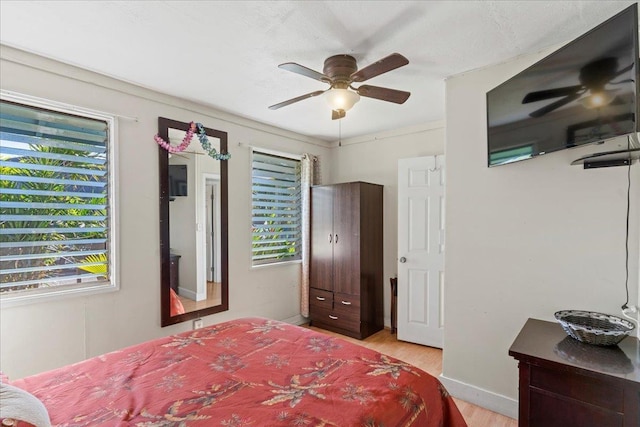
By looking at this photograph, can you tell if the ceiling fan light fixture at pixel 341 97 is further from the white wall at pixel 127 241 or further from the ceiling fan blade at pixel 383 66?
the white wall at pixel 127 241

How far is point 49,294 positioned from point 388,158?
11.8ft

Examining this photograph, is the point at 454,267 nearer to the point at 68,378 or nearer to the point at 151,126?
the point at 68,378

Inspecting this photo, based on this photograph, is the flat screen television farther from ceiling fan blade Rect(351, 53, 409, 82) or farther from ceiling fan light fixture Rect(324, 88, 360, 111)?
ceiling fan light fixture Rect(324, 88, 360, 111)

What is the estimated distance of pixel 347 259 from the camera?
3809 mm

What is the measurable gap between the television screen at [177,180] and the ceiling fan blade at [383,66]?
1.87m

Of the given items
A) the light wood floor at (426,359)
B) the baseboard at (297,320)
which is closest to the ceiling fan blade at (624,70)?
the light wood floor at (426,359)

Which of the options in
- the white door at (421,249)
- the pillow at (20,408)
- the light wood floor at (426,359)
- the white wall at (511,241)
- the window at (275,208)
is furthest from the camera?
the window at (275,208)

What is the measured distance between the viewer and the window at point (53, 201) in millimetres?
2141

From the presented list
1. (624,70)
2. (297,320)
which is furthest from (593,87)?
(297,320)

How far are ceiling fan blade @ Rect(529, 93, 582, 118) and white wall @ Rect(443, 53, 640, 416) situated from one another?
35 centimetres

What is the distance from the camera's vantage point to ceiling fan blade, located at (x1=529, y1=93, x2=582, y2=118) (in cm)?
168

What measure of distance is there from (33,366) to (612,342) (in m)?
3.43

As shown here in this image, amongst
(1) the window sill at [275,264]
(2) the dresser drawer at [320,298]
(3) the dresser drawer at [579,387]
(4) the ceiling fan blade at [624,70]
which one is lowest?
(2) the dresser drawer at [320,298]

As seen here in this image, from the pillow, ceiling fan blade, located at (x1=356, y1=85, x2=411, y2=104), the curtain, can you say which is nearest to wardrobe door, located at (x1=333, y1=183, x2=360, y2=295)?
the curtain
